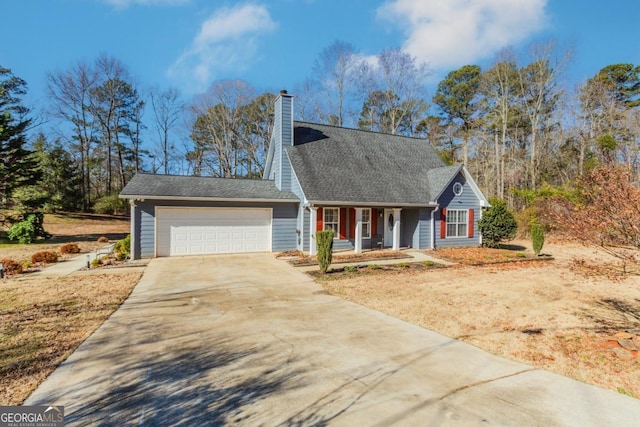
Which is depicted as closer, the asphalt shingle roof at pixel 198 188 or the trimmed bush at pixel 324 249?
the trimmed bush at pixel 324 249

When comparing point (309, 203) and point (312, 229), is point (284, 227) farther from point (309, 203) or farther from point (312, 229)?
point (309, 203)

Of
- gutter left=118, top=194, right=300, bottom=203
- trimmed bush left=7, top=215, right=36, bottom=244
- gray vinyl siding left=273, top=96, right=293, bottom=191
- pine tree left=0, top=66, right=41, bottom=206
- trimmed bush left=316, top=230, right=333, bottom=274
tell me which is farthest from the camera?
pine tree left=0, top=66, right=41, bottom=206

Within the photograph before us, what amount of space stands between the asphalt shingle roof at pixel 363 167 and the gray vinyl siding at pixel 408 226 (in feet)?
3.48

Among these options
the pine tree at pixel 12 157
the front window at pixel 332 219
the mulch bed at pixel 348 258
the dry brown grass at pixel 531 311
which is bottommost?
the dry brown grass at pixel 531 311

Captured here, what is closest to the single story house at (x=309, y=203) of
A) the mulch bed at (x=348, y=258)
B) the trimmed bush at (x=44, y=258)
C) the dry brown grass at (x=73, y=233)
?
the mulch bed at (x=348, y=258)

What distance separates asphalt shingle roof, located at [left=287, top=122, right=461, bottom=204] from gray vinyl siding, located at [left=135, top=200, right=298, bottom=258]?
186 cm

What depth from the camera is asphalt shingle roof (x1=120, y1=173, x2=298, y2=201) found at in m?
13.2

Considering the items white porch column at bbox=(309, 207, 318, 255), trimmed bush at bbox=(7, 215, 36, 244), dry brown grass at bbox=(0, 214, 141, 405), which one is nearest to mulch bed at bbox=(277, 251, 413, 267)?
white porch column at bbox=(309, 207, 318, 255)

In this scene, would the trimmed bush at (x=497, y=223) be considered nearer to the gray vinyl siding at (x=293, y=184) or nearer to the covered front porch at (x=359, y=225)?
the covered front porch at (x=359, y=225)

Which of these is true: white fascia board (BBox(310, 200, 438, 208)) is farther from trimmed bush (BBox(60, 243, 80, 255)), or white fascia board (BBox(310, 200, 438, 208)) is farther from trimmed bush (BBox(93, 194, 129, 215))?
trimmed bush (BBox(93, 194, 129, 215))

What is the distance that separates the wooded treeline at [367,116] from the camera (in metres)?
26.7

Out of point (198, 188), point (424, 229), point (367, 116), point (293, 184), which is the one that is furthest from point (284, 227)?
point (367, 116)

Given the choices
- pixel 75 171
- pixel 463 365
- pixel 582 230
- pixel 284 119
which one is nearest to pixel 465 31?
pixel 284 119

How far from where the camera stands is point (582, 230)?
4.84 m
